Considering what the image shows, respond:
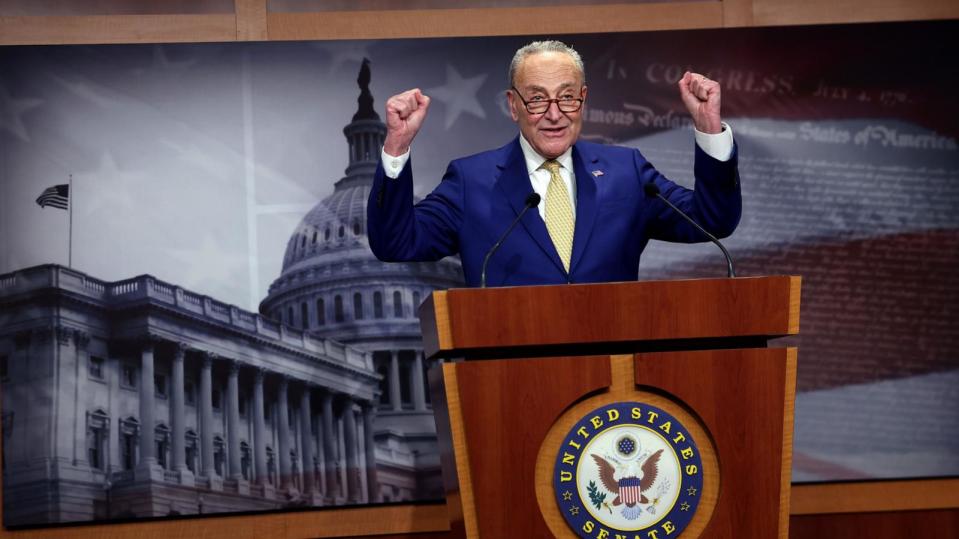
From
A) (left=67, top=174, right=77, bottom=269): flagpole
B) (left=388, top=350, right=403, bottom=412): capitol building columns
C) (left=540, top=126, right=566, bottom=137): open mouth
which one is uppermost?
(left=67, top=174, right=77, bottom=269): flagpole

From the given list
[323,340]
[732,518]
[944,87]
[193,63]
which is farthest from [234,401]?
[944,87]

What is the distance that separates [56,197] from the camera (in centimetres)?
374

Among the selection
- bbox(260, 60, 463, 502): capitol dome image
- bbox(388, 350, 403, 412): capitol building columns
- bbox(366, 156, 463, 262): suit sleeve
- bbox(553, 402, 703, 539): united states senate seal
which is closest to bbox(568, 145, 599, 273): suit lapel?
bbox(366, 156, 463, 262): suit sleeve

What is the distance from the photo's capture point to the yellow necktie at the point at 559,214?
7.14 ft

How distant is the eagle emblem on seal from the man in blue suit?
49 centimetres

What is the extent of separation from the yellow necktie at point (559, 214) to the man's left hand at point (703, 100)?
33 cm

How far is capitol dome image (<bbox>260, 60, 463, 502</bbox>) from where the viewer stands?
3.82 m

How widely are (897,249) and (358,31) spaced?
2109 mm

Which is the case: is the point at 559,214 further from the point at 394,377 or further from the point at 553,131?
the point at 394,377

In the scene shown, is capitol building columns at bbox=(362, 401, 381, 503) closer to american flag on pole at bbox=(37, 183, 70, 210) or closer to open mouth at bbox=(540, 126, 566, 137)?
american flag on pole at bbox=(37, 183, 70, 210)

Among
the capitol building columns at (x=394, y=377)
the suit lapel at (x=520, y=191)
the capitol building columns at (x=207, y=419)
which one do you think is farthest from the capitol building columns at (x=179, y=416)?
the suit lapel at (x=520, y=191)

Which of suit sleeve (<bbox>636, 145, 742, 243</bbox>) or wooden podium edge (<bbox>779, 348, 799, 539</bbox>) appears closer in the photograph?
wooden podium edge (<bbox>779, 348, 799, 539</bbox>)

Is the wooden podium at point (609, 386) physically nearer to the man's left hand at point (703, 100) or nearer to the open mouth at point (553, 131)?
the man's left hand at point (703, 100)

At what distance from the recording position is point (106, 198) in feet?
12.4
